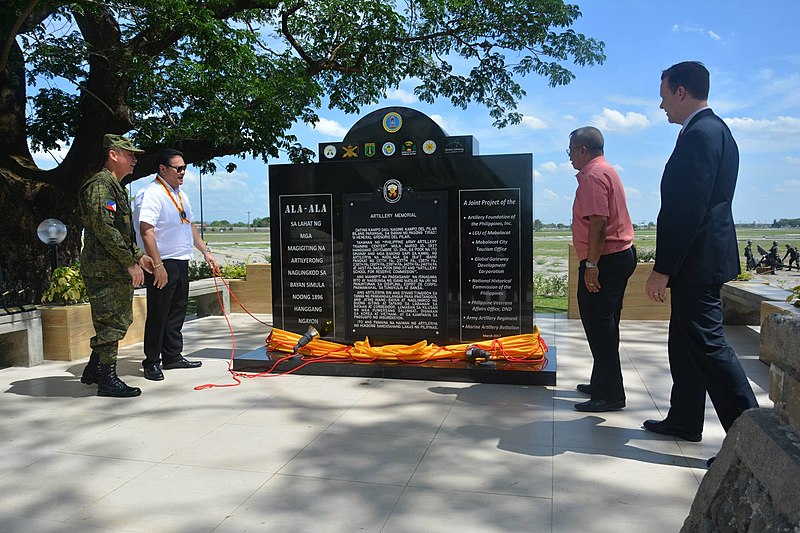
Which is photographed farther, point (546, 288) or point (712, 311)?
point (546, 288)

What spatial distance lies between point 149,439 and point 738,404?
337 centimetres

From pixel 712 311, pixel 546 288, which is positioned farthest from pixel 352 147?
pixel 546 288

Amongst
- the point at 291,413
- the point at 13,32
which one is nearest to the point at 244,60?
the point at 13,32

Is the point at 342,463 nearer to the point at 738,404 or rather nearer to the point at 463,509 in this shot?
the point at 463,509

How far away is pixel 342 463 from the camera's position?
337cm

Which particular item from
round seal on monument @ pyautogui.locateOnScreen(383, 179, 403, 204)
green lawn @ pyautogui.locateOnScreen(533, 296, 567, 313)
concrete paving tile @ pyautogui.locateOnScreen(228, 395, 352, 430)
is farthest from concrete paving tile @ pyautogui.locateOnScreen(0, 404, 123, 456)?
green lawn @ pyautogui.locateOnScreen(533, 296, 567, 313)

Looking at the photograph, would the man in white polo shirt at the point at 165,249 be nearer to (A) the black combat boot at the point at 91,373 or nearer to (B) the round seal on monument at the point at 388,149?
(A) the black combat boot at the point at 91,373

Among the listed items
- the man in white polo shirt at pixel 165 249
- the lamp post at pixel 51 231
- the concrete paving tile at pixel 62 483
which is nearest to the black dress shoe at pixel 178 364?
the man in white polo shirt at pixel 165 249

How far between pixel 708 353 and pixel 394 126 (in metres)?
3.50

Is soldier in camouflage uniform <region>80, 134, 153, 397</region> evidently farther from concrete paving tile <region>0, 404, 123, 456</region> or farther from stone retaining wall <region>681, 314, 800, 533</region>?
stone retaining wall <region>681, 314, 800, 533</region>

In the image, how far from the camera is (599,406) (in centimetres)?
427

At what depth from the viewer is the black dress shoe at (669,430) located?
144 inches

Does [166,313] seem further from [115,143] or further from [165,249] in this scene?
[115,143]

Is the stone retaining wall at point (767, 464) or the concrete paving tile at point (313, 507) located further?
the concrete paving tile at point (313, 507)
